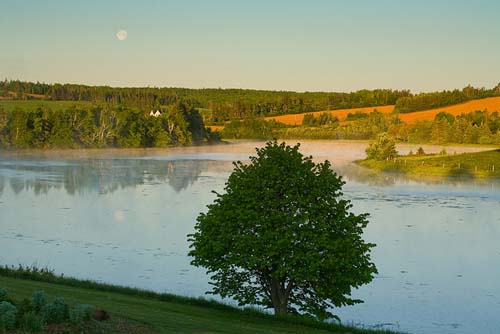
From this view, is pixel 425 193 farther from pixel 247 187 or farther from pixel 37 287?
pixel 37 287

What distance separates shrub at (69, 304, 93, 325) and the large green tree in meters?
5.63

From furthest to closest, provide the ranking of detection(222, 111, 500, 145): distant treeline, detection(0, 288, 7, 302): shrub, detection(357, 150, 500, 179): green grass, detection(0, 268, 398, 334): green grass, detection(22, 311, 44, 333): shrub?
detection(222, 111, 500, 145): distant treeline
detection(357, 150, 500, 179): green grass
detection(0, 268, 398, 334): green grass
detection(0, 288, 7, 302): shrub
detection(22, 311, 44, 333): shrub

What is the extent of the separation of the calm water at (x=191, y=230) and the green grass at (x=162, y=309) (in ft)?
8.89

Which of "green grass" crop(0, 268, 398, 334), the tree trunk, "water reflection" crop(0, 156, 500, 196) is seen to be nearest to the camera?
"green grass" crop(0, 268, 398, 334)

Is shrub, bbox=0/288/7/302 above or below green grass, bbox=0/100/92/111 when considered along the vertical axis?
above

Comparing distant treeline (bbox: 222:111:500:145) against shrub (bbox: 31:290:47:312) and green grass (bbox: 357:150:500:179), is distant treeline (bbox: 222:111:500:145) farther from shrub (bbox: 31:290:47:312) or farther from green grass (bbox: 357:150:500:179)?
shrub (bbox: 31:290:47:312)

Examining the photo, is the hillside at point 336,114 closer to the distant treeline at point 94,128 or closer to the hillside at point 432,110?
the hillside at point 432,110

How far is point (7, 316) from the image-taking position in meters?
8.40

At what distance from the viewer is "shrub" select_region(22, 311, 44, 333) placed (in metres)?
8.51

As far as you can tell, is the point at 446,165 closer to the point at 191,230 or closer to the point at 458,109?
the point at 191,230

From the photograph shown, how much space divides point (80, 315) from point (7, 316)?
2.87 ft

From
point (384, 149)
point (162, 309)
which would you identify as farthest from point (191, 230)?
point (384, 149)

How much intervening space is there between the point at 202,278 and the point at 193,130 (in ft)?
343

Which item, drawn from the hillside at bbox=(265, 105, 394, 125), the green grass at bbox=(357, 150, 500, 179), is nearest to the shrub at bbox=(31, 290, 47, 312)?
the green grass at bbox=(357, 150, 500, 179)
